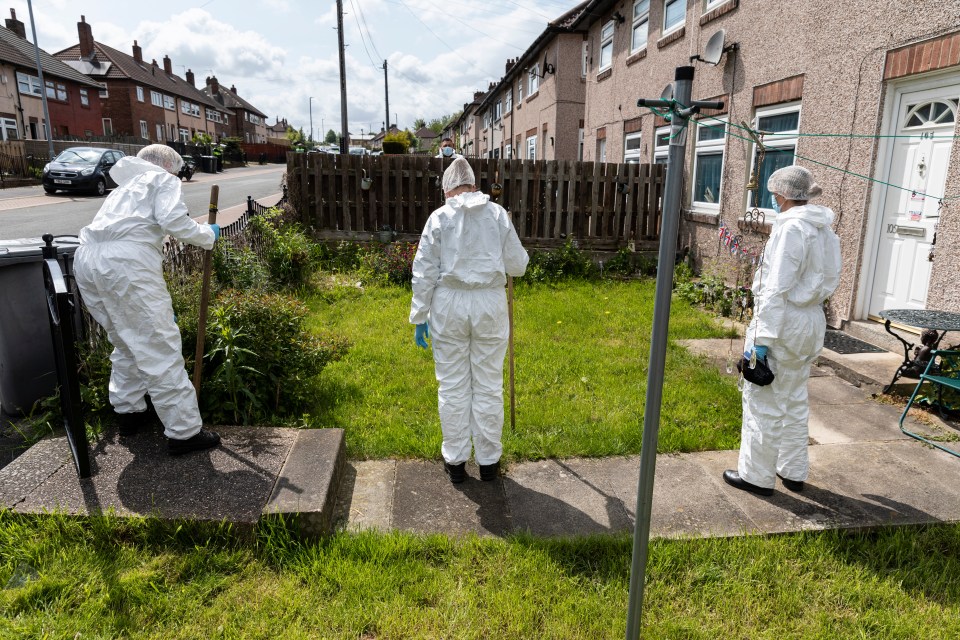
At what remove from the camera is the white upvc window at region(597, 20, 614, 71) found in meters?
14.0

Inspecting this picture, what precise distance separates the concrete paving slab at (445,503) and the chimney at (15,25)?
4899 centimetres

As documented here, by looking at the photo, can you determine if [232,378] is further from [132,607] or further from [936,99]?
[936,99]

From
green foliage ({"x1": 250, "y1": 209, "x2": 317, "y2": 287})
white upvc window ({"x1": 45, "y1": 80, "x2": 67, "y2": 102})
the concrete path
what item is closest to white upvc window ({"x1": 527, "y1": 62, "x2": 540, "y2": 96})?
green foliage ({"x1": 250, "y1": 209, "x2": 317, "y2": 287})

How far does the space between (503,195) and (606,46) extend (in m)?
6.47

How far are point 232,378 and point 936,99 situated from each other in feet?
20.6

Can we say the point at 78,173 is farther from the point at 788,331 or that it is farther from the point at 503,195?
the point at 788,331

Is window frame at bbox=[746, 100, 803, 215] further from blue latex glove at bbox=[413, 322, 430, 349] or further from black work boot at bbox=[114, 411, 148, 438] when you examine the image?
black work boot at bbox=[114, 411, 148, 438]

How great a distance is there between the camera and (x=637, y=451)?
415 centimetres

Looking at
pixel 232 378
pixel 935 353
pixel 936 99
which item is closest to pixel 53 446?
pixel 232 378

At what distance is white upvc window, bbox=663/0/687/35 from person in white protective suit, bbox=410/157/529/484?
8477mm

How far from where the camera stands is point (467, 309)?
347cm

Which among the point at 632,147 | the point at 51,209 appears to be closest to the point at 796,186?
the point at 632,147

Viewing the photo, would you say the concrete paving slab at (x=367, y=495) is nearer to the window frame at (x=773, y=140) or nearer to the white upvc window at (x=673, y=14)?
the window frame at (x=773, y=140)

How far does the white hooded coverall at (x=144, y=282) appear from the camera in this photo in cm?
345
